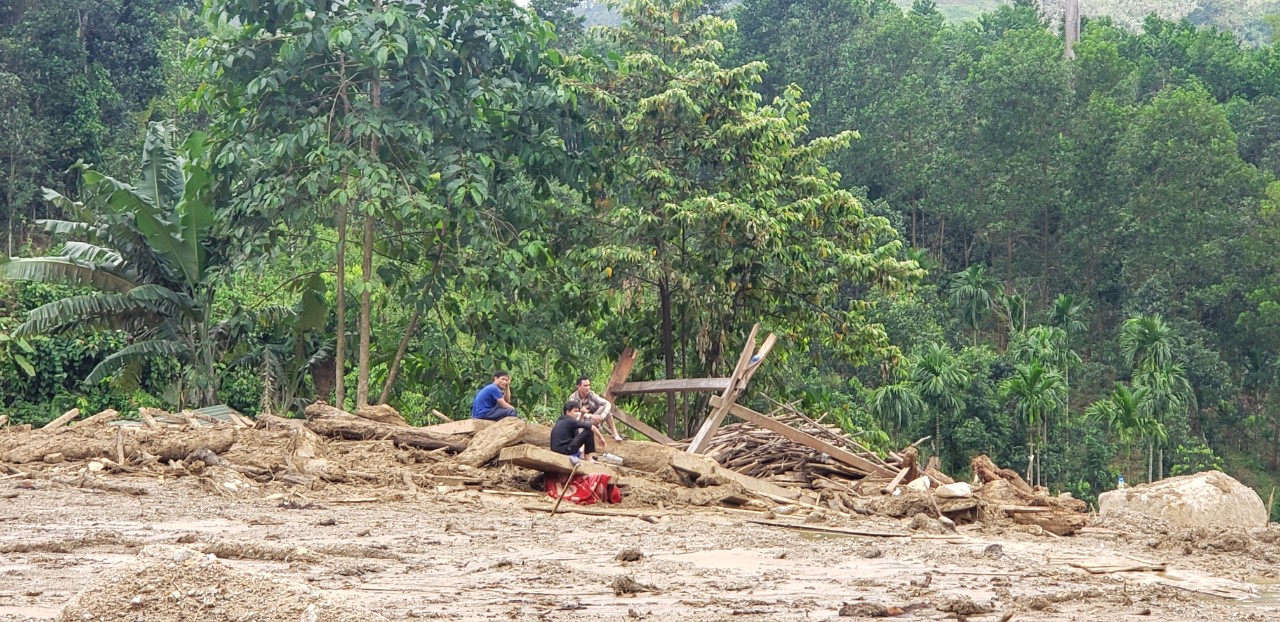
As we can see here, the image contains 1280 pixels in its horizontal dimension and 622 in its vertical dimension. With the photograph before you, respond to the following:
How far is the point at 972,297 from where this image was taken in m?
50.2

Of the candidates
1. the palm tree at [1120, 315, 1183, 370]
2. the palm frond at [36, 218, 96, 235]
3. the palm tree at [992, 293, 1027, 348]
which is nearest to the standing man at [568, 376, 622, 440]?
the palm frond at [36, 218, 96, 235]

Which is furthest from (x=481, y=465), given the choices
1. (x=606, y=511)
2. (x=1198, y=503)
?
(x=1198, y=503)

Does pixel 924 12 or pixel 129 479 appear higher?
pixel 924 12

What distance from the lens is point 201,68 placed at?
57.8ft

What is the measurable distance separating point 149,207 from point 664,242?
267 inches

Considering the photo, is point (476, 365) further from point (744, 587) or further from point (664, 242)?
point (744, 587)

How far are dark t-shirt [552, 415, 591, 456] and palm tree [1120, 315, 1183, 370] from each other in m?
34.5

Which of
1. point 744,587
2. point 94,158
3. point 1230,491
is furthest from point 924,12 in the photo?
point 744,587

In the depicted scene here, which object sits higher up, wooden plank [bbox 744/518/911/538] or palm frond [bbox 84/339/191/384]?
palm frond [bbox 84/339/191/384]

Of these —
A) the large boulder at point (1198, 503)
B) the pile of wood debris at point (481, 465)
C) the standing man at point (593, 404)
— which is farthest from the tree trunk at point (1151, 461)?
the standing man at point (593, 404)

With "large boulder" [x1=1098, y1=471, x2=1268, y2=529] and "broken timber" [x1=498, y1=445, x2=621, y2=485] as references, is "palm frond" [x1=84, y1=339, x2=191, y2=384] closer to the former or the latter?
"broken timber" [x1=498, y1=445, x2=621, y2=485]

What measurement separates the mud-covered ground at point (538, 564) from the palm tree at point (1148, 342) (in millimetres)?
33624

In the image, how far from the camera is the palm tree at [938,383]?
40.4 meters

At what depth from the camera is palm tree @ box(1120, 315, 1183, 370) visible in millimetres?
44844
